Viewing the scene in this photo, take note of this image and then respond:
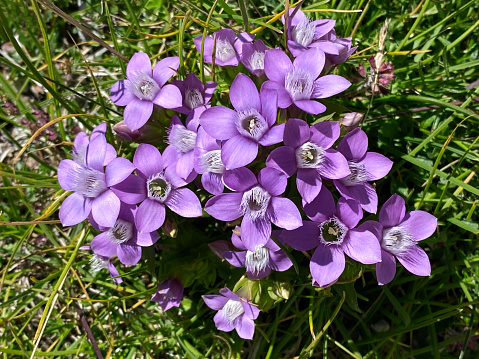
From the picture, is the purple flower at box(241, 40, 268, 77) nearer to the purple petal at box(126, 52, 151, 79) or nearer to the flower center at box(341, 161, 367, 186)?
the purple petal at box(126, 52, 151, 79)

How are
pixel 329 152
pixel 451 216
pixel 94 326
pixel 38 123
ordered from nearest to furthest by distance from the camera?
pixel 329 152 → pixel 451 216 → pixel 94 326 → pixel 38 123

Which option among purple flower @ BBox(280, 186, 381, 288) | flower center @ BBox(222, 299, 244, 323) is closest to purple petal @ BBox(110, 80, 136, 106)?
purple flower @ BBox(280, 186, 381, 288)

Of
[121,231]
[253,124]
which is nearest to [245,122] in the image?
[253,124]

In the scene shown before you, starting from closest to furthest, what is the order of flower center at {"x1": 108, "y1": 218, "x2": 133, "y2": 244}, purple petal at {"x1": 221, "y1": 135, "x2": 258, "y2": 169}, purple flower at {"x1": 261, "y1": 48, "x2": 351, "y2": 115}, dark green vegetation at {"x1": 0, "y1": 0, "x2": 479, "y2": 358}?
purple petal at {"x1": 221, "y1": 135, "x2": 258, "y2": 169} → purple flower at {"x1": 261, "y1": 48, "x2": 351, "y2": 115} → flower center at {"x1": 108, "y1": 218, "x2": 133, "y2": 244} → dark green vegetation at {"x1": 0, "y1": 0, "x2": 479, "y2": 358}

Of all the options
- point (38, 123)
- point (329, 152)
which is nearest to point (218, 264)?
→ point (329, 152)

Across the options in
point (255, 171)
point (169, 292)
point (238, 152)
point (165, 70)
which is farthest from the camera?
point (169, 292)

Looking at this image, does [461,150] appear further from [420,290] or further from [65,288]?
[65,288]

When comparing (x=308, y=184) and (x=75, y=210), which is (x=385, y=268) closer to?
(x=308, y=184)
